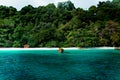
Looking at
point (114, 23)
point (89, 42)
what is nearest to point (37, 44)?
point (89, 42)

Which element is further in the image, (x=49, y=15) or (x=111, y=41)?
(x=49, y=15)

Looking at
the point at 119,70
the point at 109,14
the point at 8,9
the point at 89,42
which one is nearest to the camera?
the point at 119,70

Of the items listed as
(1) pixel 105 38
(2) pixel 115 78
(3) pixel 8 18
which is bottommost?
(2) pixel 115 78

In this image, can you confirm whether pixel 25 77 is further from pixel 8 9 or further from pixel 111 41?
pixel 8 9

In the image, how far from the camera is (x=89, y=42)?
4784 centimetres

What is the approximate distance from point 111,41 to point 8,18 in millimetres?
18786

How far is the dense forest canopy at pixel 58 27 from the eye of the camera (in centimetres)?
4933

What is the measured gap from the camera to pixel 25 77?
751 inches

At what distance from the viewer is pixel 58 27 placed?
55.1 meters

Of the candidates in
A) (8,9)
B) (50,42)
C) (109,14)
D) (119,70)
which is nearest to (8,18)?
(8,9)

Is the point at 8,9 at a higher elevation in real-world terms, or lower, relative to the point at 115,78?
higher

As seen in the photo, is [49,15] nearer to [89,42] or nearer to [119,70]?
[89,42]

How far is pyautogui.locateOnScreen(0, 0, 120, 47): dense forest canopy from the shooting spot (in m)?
49.3

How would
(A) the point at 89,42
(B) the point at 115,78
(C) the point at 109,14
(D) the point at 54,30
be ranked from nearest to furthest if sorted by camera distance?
(B) the point at 115,78
(A) the point at 89,42
(D) the point at 54,30
(C) the point at 109,14
